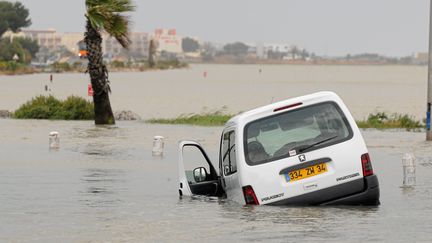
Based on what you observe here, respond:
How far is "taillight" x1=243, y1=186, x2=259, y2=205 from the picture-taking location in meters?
14.5

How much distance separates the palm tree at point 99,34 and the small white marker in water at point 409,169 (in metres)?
18.9

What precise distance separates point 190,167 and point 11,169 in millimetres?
3763

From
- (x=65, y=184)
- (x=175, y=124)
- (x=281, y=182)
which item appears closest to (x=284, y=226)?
(x=281, y=182)

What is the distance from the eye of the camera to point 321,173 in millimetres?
14508

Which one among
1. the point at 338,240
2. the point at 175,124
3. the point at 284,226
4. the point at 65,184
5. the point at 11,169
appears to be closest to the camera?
the point at 338,240

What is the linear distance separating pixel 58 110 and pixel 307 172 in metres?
28.4

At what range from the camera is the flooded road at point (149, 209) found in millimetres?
13211

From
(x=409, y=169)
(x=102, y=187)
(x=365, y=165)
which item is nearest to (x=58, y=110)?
(x=102, y=187)

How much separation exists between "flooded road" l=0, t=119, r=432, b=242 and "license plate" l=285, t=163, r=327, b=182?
1.39 ft

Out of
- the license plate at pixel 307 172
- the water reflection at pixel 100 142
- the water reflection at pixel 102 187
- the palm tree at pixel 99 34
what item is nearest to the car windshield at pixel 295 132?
the license plate at pixel 307 172

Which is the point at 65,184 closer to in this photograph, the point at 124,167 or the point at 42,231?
the point at 124,167

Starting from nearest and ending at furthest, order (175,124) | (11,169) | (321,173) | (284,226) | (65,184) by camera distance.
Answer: (284,226), (321,173), (65,184), (11,169), (175,124)

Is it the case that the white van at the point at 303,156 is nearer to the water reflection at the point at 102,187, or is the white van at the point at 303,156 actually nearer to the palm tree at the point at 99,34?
the water reflection at the point at 102,187

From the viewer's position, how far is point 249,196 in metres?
14.6
